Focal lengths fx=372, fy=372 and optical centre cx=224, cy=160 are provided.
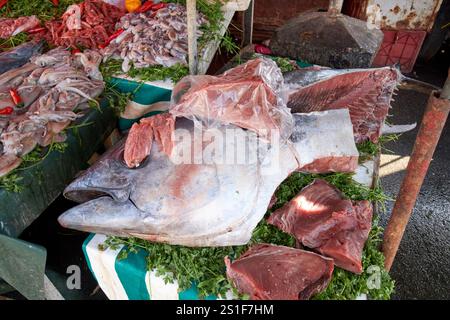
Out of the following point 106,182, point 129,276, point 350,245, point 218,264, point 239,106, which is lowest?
point 129,276

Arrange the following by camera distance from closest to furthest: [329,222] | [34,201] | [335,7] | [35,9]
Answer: [329,222] → [34,201] → [335,7] → [35,9]

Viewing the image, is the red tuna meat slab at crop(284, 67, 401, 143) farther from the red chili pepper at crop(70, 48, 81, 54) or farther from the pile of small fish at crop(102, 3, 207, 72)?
the red chili pepper at crop(70, 48, 81, 54)

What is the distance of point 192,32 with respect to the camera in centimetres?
325

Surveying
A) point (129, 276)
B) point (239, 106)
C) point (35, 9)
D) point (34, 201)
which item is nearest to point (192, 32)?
point (239, 106)

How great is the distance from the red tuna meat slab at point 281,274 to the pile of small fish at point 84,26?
3252 mm

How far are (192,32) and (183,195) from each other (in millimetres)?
1640

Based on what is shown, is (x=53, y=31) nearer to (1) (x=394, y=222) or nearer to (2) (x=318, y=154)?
(2) (x=318, y=154)

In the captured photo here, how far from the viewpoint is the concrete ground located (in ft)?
12.3

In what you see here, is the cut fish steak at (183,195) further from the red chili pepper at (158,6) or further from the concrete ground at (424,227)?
the red chili pepper at (158,6)

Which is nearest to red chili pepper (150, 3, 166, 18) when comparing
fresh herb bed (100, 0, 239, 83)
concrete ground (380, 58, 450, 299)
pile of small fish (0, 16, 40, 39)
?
fresh herb bed (100, 0, 239, 83)

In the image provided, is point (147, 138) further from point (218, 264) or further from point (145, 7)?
point (145, 7)

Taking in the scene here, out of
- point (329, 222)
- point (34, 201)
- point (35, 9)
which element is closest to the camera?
point (329, 222)

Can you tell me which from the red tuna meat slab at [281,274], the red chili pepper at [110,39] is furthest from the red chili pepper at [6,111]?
the red tuna meat slab at [281,274]

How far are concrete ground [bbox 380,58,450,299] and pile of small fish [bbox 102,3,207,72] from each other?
3011 mm
